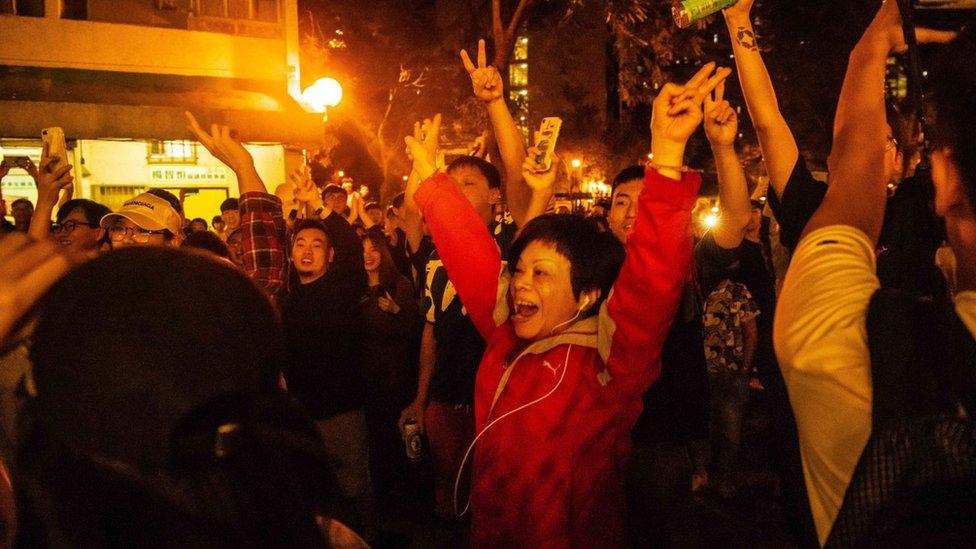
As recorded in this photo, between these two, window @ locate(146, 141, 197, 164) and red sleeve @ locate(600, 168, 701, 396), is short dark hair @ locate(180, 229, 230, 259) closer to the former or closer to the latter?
red sleeve @ locate(600, 168, 701, 396)

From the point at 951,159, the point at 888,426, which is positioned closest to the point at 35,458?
the point at 888,426

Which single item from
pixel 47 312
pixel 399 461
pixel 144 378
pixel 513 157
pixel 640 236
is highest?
pixel 513 157

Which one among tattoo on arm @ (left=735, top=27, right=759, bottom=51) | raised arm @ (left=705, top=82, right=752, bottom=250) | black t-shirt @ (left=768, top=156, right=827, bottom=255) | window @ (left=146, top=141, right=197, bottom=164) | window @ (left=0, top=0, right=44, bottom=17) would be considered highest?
window @ (left=0, top=0, right=44, bottom=17)

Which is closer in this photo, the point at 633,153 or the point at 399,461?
the point at 399,461

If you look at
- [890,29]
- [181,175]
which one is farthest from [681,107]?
[181,175]

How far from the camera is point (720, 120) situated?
2.71 meters

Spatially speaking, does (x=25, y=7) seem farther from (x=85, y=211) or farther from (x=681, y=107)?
(x=681, y=107)

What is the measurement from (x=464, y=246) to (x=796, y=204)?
125cm

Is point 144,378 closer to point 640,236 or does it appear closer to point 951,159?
point 951,159

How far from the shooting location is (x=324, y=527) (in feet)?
4.64

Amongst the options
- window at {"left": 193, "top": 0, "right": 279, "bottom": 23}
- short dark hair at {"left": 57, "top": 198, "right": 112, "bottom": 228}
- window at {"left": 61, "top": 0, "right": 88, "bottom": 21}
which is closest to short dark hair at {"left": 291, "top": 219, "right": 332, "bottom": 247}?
short dark hair at {"left": 57, "top": 198, "right": 112, "bottom": 228}

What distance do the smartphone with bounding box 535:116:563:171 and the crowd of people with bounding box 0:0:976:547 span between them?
0.18 feet

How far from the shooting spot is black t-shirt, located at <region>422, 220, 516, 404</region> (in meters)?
4.18

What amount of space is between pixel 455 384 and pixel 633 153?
97.8 ft
